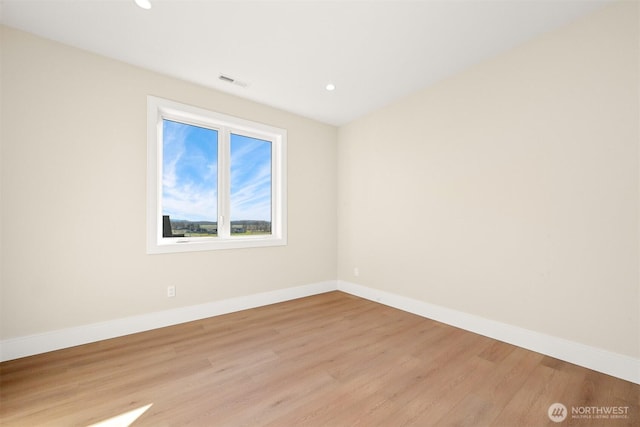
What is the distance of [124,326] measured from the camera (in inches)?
103

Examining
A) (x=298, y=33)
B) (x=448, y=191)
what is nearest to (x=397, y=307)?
(x=448, y=191)

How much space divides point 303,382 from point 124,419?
109cm

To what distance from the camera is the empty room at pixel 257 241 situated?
1829mm

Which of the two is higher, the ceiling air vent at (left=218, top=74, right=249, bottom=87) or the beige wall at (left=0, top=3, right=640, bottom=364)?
the ceiling air vent at (left=218, top=74, right=249, bottom=87)

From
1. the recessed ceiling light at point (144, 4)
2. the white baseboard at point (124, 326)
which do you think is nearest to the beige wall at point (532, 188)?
the white baseboard at point (124, 326)

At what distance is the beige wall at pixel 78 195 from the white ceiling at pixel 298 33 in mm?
268

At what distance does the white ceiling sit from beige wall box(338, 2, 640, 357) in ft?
1.14

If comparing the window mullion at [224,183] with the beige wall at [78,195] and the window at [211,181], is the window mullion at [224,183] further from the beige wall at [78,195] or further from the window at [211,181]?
the beige wall at [78,195]

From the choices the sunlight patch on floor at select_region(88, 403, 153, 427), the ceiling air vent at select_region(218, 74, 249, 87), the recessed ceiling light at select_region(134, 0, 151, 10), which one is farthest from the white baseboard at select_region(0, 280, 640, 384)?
the recessed ceiling light at select_region(134, 0, 151, 10)

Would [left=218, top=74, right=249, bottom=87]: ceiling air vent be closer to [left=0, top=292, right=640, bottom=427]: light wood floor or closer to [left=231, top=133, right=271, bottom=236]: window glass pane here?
[left=231, top=133, right=271, bottom=236]: window glass pane

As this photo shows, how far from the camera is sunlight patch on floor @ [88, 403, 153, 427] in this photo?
1.50 meters

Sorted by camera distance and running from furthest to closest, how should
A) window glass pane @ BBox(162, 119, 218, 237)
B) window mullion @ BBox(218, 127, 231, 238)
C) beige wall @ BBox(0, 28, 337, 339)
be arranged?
window mullion @ BBox(218, 127, 231, 238), window glass pane @ BBox(162, 119, 218, 237), beige wall @ BBox(0, 28, 337, 339)

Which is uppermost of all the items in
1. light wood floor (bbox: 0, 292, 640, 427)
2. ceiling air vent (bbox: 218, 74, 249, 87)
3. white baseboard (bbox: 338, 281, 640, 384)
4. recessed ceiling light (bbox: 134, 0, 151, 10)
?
recessed ceiling light (bbox: 134, 0, 151, 10)

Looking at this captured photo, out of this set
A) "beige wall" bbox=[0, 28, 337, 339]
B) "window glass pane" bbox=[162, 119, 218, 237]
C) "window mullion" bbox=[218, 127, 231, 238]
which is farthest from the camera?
"window mullion" bbox=[218, 127, 231, 238]
